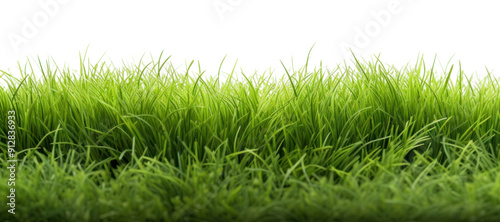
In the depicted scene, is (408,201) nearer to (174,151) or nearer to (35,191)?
(174,151)

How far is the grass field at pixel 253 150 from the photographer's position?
1.48 metres

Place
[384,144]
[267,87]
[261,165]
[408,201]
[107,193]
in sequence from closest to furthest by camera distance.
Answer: [408,201] < [107,193] < [261,165] < [384,144] < [267,87]

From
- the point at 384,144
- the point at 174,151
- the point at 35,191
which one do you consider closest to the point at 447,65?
the point at 384,144

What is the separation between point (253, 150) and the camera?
1739 mm

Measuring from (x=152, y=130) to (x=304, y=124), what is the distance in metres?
0.60

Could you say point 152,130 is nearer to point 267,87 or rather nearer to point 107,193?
point 107,193

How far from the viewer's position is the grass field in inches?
58.4

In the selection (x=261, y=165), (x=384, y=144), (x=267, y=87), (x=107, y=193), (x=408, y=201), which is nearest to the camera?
(x=408, y=201)

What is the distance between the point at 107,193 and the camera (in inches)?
62.4

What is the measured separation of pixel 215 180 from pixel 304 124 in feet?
1.60

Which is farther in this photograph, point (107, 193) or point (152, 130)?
point (152, 130)

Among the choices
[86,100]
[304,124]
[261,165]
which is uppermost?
[86,100]

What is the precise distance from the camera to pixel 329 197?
58.8 inches

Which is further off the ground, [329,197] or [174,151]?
[174,151]
